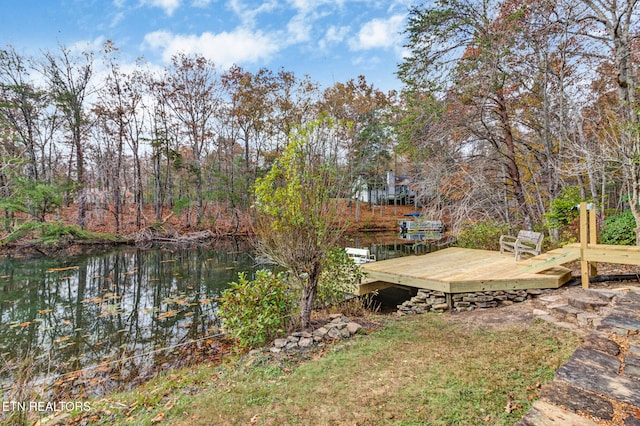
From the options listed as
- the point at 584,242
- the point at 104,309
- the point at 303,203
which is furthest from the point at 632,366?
the point at 104,309

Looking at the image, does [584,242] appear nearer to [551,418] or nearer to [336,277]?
[336,277]

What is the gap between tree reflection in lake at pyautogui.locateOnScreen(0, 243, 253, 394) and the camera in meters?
4.38

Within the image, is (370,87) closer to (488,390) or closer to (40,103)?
(40,103)

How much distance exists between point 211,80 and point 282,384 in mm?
20147

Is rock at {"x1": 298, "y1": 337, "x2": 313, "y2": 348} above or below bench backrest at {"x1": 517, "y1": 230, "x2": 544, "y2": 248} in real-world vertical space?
below

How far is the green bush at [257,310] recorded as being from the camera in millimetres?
3781

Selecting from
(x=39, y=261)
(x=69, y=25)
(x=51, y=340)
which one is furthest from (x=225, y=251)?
(x=69, y=25)

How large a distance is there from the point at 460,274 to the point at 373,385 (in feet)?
12.6

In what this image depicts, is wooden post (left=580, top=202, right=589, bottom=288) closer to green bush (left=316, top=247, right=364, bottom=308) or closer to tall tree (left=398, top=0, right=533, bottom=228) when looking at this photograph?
green bush (left=316, top=247, right=364, bottom=308)

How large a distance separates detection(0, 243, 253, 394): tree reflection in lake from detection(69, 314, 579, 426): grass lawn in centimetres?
153

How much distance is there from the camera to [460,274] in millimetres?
5676

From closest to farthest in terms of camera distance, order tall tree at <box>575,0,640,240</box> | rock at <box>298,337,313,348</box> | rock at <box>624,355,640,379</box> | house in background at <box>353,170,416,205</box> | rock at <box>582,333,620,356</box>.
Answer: rock at <box>624,355,640,379</box>
rock at <box>582,333,620,356</box>
rock at <box>298,337,313,348</box>
tall tree at <box>575,0,640,240</box>
house in background at <box>353,170,416,205</box>

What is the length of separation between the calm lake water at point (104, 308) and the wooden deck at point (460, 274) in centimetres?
208

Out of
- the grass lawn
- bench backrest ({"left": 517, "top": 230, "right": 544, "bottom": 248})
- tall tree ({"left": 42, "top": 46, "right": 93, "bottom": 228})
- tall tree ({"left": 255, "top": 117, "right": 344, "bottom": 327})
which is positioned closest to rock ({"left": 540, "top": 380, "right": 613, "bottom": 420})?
the grass lawn
